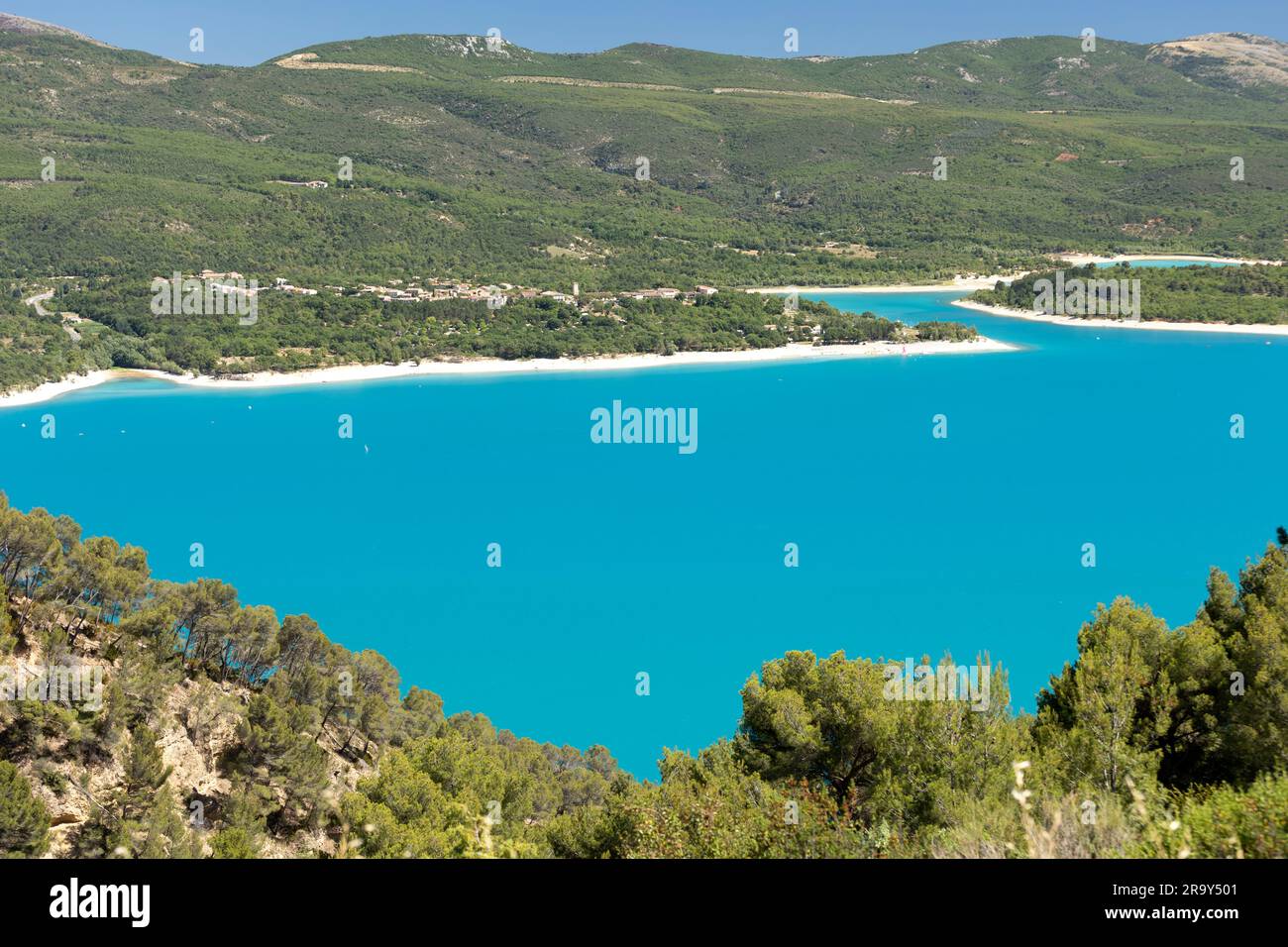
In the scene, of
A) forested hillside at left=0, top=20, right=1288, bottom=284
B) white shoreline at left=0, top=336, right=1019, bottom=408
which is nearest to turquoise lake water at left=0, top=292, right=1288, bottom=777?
white shoreline at left=0, top=336, right=1019, bottom=408

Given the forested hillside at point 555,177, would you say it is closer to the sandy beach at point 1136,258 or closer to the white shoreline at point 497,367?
the sandy beach at point 1136,258

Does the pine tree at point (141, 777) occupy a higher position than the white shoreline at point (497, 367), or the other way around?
the white shoreline at point (497, 367)

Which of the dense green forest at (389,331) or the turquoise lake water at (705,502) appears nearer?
the turquoise lake water at (705,502)

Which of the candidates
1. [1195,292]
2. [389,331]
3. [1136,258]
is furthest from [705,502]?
[1136,258]

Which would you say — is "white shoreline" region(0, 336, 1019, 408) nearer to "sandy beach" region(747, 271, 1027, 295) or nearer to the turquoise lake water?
the turquoise lake water

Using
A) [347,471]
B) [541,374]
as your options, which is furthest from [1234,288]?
[347,471]

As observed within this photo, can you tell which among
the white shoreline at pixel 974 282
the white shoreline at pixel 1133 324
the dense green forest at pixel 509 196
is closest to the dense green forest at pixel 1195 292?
the white shoreline at pixel 1133 324
